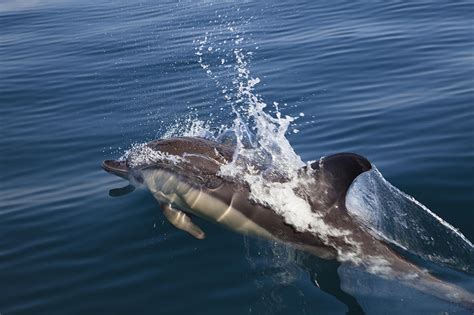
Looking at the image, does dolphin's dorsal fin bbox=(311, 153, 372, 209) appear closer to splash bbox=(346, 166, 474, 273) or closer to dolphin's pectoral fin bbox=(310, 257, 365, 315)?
splash bbox=(346, 166, 474, 273)

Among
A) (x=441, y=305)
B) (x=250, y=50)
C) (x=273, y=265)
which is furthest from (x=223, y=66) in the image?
(x=441, y=305)

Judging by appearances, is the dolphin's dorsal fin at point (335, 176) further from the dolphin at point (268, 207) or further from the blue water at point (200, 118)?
the blue water at point (200, 118)

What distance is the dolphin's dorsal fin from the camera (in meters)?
6.89

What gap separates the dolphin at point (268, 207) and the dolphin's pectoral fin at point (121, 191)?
552 mm

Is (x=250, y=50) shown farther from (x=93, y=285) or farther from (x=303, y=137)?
(x=93, y=285)

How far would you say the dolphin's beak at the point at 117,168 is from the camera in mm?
9100

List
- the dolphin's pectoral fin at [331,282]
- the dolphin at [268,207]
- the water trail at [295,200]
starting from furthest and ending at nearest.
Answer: the water trail at [295,200] → the dolphin at [268,207] → the dolphin's pectoral fin at [331,282]

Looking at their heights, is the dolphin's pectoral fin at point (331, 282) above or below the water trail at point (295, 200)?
below

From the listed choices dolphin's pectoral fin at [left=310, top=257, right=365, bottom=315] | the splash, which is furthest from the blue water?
the splash

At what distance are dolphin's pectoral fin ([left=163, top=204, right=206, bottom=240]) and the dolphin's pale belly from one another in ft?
0.33

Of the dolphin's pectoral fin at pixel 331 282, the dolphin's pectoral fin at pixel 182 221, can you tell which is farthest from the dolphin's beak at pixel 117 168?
the dolphin's pectoral fin at pixel 331 282

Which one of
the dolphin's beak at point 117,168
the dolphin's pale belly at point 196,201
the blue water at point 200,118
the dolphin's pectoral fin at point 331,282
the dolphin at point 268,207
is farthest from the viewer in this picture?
the dolphin's beak at point 117,168

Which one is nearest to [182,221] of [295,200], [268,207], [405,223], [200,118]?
[268,207]

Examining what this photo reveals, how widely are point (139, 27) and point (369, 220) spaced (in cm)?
1452
